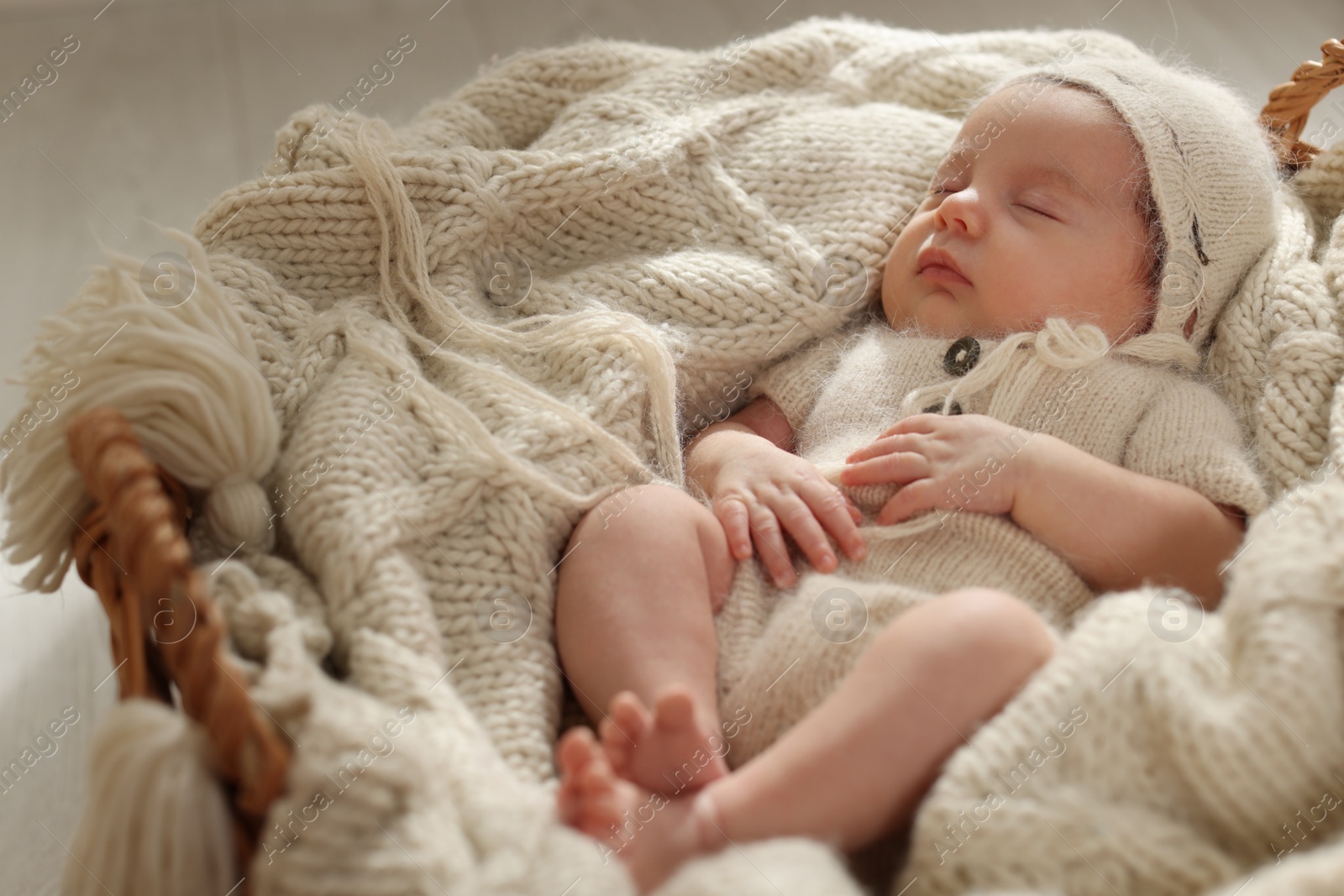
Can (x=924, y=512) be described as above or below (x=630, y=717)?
below

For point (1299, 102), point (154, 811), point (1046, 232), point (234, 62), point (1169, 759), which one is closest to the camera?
point (154, 811)

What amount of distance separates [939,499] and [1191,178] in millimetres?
500

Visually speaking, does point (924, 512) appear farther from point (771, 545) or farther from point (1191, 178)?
point (1191, 178)

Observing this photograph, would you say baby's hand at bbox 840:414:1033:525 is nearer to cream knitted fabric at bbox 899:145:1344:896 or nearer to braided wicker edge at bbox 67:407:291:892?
cream knitted fabric at bbox 899:145:1344:896

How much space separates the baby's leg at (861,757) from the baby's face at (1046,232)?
479 millimetres

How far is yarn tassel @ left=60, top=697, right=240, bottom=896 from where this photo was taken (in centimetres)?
67

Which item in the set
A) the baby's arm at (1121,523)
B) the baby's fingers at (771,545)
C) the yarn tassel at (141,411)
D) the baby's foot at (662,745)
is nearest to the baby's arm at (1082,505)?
the baby's arm at (1121,523)

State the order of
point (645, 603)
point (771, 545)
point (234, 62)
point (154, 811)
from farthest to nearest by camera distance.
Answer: point (234, 62) → point (771, 545) → point (645, 603) → point (154, 811)

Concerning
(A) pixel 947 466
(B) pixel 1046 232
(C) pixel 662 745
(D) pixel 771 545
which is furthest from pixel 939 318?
(C) pixel 662 745

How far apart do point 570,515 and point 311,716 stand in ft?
1.19

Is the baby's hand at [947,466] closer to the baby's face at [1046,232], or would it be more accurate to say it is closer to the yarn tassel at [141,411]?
the baby's face at [1046,232]

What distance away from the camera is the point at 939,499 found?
1.05 meters

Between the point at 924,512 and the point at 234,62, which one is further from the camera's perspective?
the point at 234,62

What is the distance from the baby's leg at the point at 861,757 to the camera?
77cm
